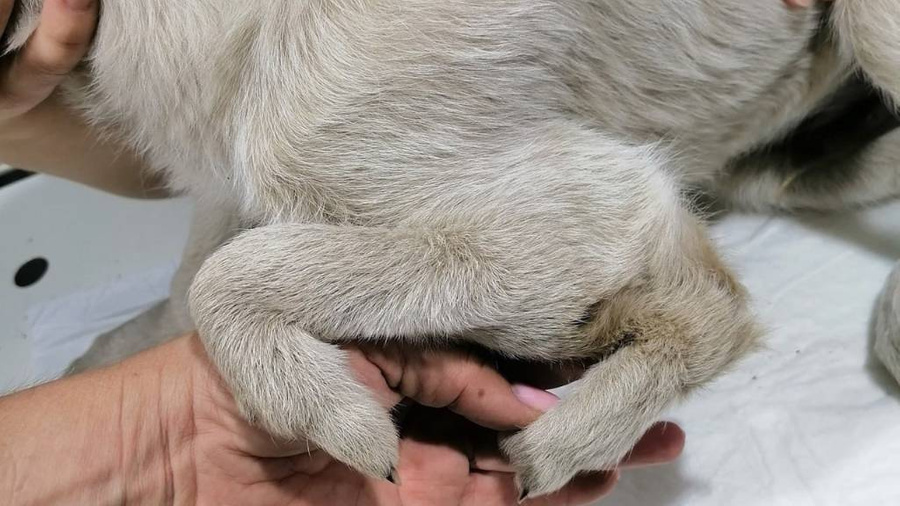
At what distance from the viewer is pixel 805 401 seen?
134cm

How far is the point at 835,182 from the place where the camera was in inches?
59.3

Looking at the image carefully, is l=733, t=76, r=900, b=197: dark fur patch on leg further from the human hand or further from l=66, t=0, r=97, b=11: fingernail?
l=66, t=0, r=97, b=11: fingernail

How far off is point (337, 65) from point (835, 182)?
3.45 ft

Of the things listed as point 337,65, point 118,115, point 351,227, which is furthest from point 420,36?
point 118,115

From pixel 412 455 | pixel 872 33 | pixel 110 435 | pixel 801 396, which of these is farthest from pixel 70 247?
pixel 872 33

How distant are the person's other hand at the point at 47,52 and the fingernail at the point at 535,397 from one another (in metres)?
0.72

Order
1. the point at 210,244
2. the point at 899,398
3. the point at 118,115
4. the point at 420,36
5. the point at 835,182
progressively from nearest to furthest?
the point at 420,36, the point at 118,115, the point at 899,398, the point at 835,182, the point at 210,244

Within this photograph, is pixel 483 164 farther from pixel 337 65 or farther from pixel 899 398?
pixel 899 398

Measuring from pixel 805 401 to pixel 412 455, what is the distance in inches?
26.7

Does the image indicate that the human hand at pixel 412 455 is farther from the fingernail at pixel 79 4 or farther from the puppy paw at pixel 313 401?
the fingernail at pixel 79 4

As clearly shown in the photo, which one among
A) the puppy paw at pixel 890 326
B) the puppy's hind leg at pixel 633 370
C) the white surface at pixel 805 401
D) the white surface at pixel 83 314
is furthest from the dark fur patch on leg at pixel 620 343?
the white surface at pixel 83 314

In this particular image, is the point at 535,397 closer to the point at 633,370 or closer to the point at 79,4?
the point at 633,370

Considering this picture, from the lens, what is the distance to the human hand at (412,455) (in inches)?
40.6

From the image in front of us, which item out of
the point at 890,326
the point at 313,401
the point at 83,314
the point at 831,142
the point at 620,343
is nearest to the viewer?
the point at 313,401
